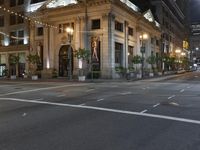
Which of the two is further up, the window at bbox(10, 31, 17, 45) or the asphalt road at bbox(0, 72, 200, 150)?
the window at bbox(10, 31, 17, 45)

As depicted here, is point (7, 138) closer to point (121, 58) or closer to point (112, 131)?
point (112, 131)

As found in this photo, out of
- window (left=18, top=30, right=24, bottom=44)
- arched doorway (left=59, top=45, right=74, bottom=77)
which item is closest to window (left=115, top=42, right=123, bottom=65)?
arched doorway (left=59, top=45, right=74, bottom=77)

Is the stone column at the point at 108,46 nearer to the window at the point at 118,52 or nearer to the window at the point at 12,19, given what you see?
the window at the point at 118,52

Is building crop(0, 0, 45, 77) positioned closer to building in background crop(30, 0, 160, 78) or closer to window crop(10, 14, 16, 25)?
window crop(10, 14, 16, 25)

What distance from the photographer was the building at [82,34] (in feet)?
177

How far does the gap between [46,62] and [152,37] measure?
109ft

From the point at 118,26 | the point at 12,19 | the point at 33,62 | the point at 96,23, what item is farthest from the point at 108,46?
the point at 12,19

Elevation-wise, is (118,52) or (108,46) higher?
(108,46)

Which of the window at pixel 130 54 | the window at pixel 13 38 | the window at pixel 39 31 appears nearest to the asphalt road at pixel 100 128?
the window at pixel 39 31

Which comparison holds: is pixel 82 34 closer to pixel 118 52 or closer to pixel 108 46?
pixel 108 46

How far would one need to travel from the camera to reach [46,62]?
6031cm

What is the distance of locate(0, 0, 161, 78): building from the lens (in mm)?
53938

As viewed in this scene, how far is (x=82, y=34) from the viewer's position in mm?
55344

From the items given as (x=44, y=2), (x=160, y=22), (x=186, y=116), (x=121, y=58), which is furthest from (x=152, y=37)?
(x=186, y=116)
